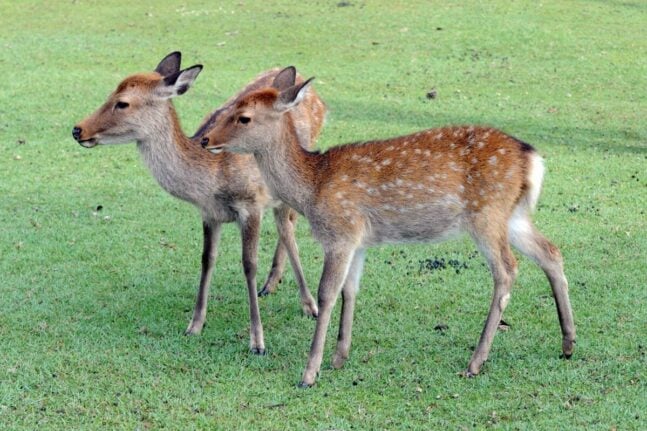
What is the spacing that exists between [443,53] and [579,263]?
667cm

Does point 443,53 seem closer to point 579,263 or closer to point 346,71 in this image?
point 346,71

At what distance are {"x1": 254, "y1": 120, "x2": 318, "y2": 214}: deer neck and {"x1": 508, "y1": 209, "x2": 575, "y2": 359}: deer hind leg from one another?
1124 millimetres

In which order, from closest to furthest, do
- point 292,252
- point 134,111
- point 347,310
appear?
point 347,310 → point 134,111 → point 292,252

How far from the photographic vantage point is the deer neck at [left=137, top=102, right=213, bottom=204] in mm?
5855

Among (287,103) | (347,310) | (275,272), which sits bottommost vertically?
(275,272)

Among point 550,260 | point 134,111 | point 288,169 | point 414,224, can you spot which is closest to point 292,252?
point 288,169

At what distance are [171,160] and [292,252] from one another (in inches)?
41.9

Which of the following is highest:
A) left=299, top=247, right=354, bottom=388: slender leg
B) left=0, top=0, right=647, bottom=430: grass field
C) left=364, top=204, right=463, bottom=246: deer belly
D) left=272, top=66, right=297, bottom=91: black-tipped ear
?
left=272, top=66, right=297, bottom=91: black-tipped ear

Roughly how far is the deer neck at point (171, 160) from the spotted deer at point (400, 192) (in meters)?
0.49

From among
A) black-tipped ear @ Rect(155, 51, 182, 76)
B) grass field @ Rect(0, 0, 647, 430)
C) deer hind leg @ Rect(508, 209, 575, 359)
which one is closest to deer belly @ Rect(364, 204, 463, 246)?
deer hind leg @ Rect(508, 209, 575, 359)

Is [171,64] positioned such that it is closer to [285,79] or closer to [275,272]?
[285,79]

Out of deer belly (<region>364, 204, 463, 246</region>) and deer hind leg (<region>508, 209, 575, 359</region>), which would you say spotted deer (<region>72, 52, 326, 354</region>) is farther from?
A: deer hind leg (<region>508, 209, 575, 359</region>)

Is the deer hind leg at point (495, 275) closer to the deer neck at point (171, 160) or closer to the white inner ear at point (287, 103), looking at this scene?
the white inner ear at point (287, 103)

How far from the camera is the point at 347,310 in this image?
552 centimetres
